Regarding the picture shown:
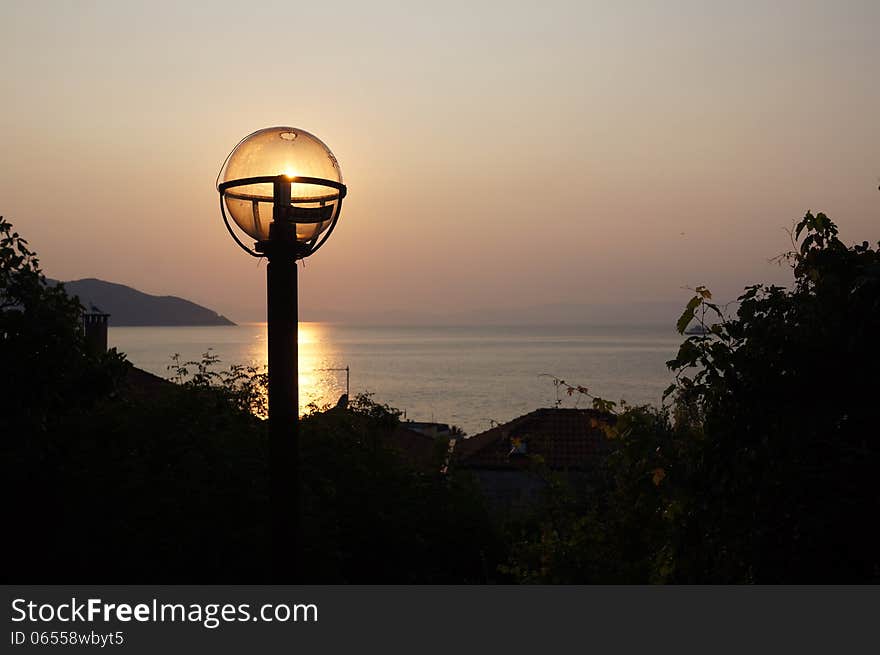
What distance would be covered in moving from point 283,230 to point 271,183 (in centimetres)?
24

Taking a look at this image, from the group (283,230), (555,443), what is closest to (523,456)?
(555,443)

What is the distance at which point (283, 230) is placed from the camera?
3.98 meters

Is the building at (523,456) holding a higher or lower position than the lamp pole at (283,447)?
lower

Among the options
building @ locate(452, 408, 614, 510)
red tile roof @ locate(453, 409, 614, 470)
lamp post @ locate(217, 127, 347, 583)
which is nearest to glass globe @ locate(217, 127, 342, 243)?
lamp post @ locate(217, 127, 347, 583)

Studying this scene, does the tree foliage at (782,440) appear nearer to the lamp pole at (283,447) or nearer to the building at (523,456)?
the lamp pole at (283,447)

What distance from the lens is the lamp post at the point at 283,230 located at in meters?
3.78

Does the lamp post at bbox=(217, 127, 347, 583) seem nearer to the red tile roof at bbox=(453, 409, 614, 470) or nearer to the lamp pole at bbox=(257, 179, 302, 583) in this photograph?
the lamp pole at bbox=(257, 179, 302, 583)

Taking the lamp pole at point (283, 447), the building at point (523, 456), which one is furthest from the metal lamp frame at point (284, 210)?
the building at point (523, 456)

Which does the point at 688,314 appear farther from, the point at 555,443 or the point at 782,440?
the point at 555,443

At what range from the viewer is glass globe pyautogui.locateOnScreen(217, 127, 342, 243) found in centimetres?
404

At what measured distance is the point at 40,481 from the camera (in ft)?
28.6
